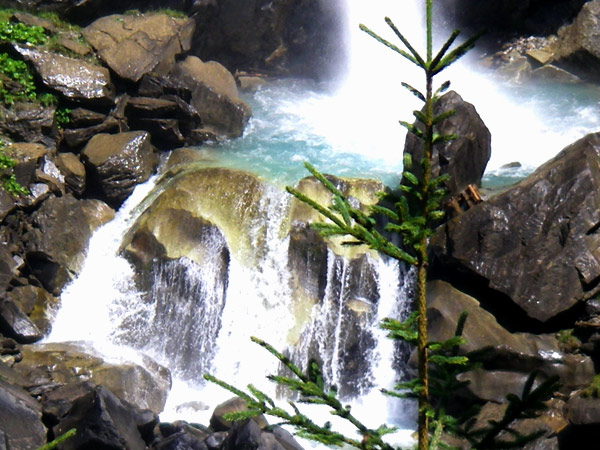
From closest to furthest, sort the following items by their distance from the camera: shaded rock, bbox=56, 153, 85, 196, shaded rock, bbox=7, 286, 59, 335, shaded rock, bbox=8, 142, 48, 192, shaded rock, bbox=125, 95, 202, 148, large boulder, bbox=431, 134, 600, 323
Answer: large boulder, bbox=431, 134, 600, 323 → shaded rock, bbox=7, 286, 59, 335 → shaded rock, bbox=8, 142, 48, 192 → shaded rock, bbox=56, 153, 85, 196 → shaded rock, bbox=125, 95, 202, 148

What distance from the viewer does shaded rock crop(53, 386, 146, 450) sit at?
39.7 feet

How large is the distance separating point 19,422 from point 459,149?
367 inches

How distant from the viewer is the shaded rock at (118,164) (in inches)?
732

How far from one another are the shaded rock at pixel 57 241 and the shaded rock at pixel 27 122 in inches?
76.7

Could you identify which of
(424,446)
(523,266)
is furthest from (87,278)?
(424,446)

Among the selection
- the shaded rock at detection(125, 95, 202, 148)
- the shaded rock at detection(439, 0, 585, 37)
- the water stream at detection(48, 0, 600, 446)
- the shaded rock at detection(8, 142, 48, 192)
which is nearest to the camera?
the water stream at detection(48, 0, 600, 446)

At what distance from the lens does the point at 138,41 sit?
21.4 m

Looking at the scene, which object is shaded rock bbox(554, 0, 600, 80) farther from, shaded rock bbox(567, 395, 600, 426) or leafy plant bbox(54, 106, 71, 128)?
leafy plant bbox(54, 106, 71, 128)

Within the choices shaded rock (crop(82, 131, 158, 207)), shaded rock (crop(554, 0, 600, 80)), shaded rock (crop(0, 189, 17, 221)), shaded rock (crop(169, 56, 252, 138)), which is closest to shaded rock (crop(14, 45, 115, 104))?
shaded rock (crop(82, 131, 158, 207))

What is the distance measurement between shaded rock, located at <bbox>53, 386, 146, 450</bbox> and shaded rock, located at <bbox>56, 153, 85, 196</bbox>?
6840 mm

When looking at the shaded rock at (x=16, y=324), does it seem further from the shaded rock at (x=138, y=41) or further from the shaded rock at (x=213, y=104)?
the shaded rock at (x=213, y=104)

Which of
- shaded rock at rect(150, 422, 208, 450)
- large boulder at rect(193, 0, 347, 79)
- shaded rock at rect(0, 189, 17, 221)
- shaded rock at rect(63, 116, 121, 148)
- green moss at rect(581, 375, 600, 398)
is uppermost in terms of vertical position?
large boulder at rect(193, 0, 347, 79)

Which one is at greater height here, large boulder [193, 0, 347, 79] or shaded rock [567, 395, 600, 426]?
large boulder [193, 0, 347, 79]

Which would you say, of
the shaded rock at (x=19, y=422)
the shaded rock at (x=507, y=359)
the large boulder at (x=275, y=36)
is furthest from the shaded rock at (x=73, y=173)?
the shaded rock at (x=507, y=359)
